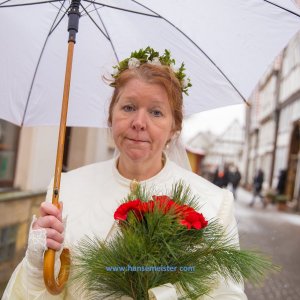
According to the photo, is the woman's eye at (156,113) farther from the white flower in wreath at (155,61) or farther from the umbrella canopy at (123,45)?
the umbrella canopy at (123,45)

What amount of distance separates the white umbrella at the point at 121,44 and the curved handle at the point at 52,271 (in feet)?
2.59

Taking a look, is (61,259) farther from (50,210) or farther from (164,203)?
(164,203)

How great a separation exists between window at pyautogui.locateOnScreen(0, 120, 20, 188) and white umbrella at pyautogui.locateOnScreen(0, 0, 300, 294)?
447 cm

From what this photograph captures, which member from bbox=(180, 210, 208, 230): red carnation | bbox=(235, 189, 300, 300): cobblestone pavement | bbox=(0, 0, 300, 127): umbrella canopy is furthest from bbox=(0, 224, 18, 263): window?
bbox=(180, 210, 208, 230): red carnation

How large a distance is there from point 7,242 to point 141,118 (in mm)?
4208

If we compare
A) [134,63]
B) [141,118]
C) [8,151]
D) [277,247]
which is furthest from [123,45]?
[277,247]

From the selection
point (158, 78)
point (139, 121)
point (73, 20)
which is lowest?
point (139, 121)

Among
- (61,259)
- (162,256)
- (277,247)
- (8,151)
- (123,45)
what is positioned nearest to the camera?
(162,256)

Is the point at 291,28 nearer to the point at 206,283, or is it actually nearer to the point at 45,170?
the point at 206,283

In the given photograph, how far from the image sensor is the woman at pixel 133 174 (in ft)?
5.41

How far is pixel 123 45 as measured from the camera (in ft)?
7.32

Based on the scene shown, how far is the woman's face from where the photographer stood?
1676 mm

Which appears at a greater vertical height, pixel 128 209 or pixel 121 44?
pixel 121 44

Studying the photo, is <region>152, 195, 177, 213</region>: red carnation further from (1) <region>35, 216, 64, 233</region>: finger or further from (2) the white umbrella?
(2) the white umbrella
